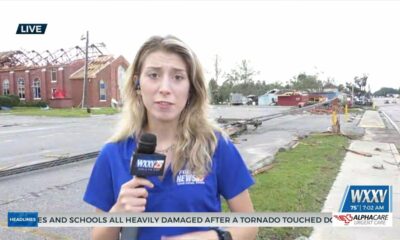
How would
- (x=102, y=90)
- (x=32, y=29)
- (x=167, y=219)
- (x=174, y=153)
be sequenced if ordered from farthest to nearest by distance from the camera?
(x=102, y=90)
(x=32, y=29)
(x=174, y=153)
(x=167, y=219)

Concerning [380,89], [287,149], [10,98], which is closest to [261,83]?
[10,98]

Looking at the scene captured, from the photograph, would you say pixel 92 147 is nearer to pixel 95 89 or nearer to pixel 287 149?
pixel 287 149

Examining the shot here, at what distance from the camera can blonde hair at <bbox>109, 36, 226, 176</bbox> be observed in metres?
1.86

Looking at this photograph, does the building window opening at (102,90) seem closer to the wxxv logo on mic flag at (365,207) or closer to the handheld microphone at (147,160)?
the wxxv logo on mic flag at (365,207)

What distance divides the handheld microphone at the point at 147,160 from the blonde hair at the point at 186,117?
216 mm

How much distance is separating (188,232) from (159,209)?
0.51ft

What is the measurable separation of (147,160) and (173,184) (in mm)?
249

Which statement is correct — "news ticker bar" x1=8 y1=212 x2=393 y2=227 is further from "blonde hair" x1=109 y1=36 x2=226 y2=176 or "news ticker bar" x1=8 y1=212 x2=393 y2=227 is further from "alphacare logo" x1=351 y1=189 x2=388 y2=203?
"blonde hair" x1=109 y1=36 x2=226 y2=176

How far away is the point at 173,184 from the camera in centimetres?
179

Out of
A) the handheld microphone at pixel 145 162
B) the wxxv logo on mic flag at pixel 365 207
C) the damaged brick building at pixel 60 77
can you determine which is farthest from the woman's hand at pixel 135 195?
the damaged brick building at pixel 60 77

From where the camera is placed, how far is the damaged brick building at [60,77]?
52.7m

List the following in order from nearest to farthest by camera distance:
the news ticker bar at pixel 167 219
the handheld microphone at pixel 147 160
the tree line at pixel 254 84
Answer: the handheld microphone at pixel 147 160, the news ticker bar at pixel 167 219, the tree line at pixel 254 84

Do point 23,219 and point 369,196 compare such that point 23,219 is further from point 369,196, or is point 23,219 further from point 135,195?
point 369,196

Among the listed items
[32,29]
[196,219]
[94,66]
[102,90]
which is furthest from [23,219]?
[94,66]
